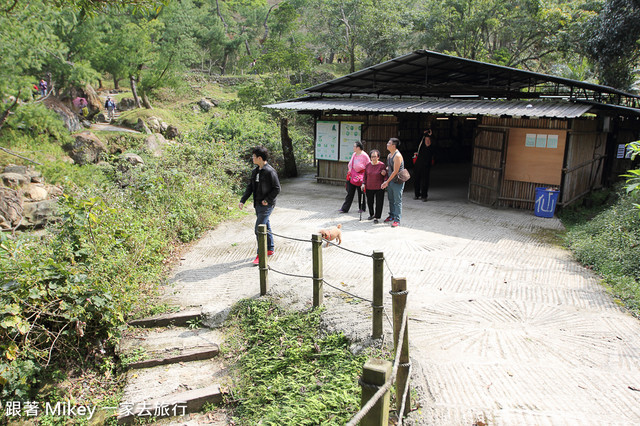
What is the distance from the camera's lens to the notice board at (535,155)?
11188mm

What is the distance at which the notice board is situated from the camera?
1119 centimetres

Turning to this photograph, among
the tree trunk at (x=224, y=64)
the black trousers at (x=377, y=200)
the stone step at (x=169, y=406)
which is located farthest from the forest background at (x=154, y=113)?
the black trousers at (x=377, y=200)

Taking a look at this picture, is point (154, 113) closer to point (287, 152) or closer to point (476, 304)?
point (287, 152)

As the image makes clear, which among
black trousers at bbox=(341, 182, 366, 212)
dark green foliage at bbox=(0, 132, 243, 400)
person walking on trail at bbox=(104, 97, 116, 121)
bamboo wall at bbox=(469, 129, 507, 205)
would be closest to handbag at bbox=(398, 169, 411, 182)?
black trousers at bbox=(341, 182, 366, 212)

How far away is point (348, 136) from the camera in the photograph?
48.5 feet

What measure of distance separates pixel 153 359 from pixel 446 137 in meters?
18.9

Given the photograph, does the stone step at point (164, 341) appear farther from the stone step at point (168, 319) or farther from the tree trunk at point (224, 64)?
the tree trunk at point (224, 64)

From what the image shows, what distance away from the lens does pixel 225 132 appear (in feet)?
54.3

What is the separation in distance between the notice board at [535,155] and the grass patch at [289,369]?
8146 mm

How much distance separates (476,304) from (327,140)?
10017 mm

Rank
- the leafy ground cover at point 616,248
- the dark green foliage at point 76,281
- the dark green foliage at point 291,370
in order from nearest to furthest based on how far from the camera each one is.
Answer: the dark green foliage at point 291,370, the dark green foliage at point 76,281, the leafy ground cover at point 616,248

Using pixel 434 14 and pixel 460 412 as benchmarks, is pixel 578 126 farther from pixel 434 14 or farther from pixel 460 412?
pixel 434 14

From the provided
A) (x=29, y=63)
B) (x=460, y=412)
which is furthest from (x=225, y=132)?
(x=460, y=412)

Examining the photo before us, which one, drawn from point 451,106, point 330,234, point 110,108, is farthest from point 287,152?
point 110,108
